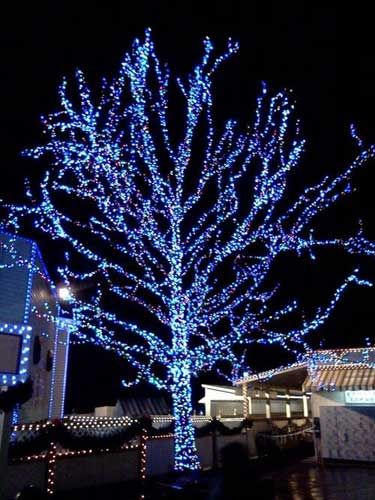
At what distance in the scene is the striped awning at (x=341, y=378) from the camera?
14.5 m

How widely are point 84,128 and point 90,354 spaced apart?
86.5 ft

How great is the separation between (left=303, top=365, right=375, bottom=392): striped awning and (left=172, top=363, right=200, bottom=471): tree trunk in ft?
19.0

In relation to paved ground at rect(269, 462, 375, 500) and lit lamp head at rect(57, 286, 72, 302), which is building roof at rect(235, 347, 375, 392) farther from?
lit lamp head at rect(57, 286, 72, 302)

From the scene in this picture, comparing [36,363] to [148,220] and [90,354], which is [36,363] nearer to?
[148,220]

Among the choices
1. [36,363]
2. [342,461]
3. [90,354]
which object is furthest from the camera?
Answer: [90,354]

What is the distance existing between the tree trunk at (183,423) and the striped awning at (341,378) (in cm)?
580

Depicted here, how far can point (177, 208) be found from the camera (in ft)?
36.6

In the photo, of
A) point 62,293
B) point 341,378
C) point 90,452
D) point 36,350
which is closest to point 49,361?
point 36,350

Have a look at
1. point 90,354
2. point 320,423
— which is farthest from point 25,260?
point 90,354

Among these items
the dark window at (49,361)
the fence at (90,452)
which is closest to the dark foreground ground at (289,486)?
the fence at (90,452)

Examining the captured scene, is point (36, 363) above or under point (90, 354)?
under

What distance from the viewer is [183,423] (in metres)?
11.1

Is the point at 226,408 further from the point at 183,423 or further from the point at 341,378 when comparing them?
the point at 183,423

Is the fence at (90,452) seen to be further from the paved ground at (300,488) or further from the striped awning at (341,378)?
the striped awning at (341,378)
